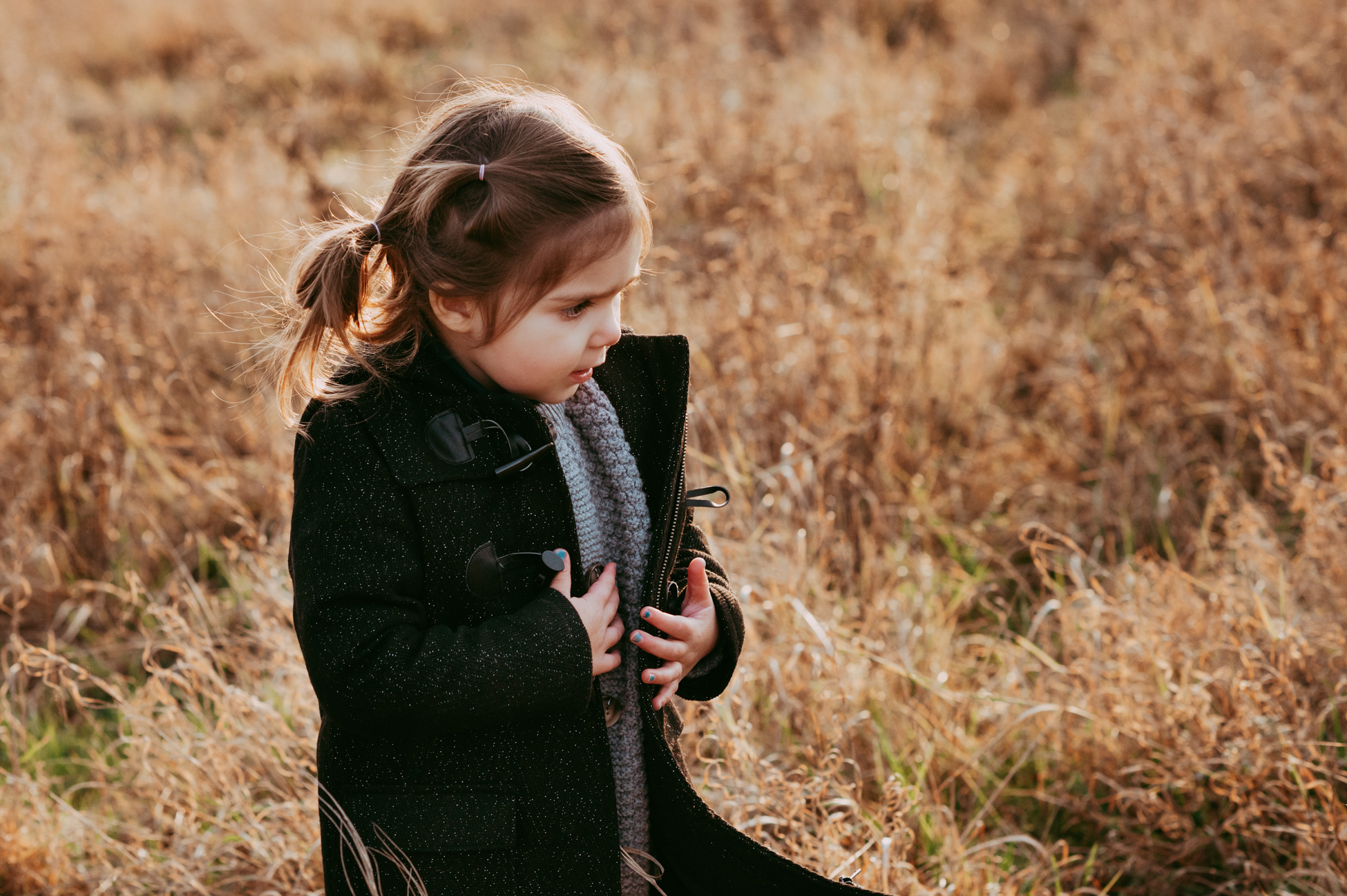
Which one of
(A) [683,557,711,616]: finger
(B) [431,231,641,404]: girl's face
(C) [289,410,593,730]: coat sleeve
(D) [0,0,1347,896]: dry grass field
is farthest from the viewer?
(D) [0,0,1347,896]: dry grass field

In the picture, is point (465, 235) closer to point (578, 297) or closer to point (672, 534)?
point (578, 297)

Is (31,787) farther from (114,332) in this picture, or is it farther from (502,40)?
(502,40)

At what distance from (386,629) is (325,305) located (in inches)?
17.5

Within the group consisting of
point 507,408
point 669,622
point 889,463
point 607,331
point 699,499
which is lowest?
point 889,463

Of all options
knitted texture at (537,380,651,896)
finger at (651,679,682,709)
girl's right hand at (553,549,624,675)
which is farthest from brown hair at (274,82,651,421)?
finger at (651,679,682,709)

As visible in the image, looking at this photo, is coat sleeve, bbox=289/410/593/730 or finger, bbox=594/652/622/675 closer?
coat sleeve, bbox=289/410/593/730

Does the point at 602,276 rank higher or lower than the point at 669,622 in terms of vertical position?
higher

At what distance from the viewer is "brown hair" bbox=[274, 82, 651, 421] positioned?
1.34m

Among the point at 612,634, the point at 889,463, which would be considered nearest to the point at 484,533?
the point at 612,634

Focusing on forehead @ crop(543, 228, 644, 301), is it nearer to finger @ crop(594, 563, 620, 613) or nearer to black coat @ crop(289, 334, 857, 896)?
black coat @ crop(289, 334, 857, 896)

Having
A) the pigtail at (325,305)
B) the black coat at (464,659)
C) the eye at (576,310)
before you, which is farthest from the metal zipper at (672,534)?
the pigtail at (325,305)

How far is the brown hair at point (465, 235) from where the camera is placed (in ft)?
4.39

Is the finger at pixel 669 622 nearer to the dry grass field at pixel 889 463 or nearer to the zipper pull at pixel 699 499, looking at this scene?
the zipper pull at pixel 699 499

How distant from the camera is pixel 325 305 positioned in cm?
140
